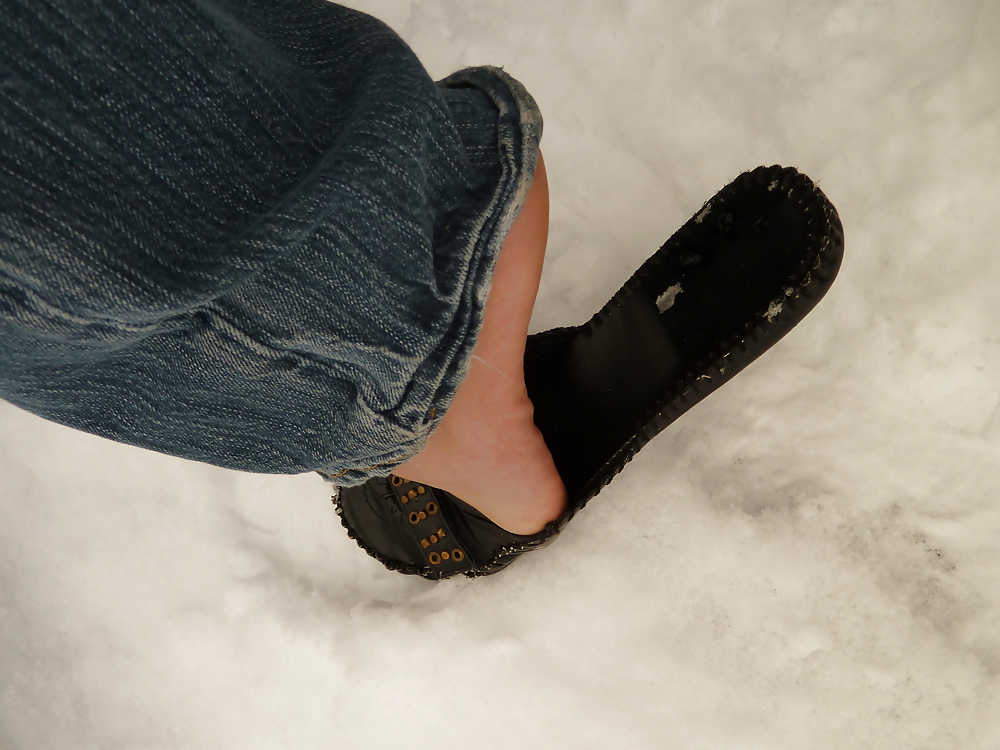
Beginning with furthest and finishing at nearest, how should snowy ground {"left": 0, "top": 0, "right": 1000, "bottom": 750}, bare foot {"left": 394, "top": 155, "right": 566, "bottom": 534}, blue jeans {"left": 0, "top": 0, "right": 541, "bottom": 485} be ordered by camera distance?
snowy ground {"left": 0, "top": 0, "right": 1000, "bottom": 750}
bare foot {"left": 394, "top": 155, "right": 566, "bottom": 534}
blue jeans {"left": 0, "top": 0, "right": 541, "bottom": 485}

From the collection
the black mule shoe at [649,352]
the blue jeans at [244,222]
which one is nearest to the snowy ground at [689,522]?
the black mule shoe at [649,352]

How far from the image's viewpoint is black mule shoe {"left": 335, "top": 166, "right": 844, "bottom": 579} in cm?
59

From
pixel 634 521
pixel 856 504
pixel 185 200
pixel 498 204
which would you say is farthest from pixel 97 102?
pixel 856 504

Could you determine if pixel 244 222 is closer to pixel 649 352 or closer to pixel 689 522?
pixel 649 352

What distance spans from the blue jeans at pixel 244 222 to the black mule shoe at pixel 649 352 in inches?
11.5

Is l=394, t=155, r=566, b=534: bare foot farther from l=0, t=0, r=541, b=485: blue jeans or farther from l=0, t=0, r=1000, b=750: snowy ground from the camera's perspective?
l=0, t=0, r=1000, b=750: snowy ground

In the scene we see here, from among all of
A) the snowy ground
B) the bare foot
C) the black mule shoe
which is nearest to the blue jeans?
the bare foot

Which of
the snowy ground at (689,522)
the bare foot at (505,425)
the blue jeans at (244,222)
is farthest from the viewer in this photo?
the snowy ground at (689,522)

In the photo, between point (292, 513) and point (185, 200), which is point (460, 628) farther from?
point (185, 200)

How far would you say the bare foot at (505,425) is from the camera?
498 mm

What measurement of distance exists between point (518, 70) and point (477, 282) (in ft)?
2.06

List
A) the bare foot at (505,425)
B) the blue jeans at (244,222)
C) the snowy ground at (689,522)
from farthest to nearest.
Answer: the snowy ground at (689,522) < the bare foot at (505,425) < the blue jeans at (244,222)

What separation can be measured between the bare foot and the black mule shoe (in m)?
0.05

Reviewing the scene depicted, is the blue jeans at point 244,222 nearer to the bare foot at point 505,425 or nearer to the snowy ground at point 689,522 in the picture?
the bare foot at point 505,425
